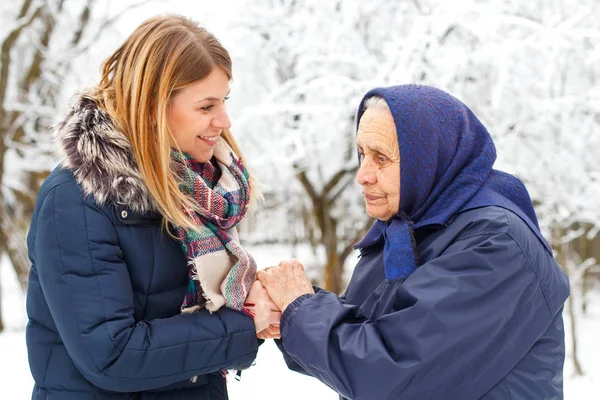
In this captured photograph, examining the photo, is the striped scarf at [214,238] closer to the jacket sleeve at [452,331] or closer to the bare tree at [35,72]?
the jacket sleeve at [452,331]

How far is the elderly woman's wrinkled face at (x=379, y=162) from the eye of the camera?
6.33 ft

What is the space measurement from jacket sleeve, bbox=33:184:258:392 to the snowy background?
6.73ft

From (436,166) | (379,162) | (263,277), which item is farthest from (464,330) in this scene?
(263,277)

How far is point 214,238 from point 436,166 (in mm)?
723

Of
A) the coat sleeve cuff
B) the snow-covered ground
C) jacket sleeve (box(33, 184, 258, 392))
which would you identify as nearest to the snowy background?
the snow-covered ground

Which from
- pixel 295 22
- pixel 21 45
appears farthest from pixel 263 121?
pixel 21 45

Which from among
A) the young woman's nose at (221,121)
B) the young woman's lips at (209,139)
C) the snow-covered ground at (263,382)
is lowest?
the snow-covered ground at (263,382)

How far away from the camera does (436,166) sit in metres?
1.86

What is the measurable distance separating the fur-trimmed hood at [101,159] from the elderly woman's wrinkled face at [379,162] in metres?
0.68

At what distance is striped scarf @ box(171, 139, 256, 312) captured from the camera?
1.92 meters

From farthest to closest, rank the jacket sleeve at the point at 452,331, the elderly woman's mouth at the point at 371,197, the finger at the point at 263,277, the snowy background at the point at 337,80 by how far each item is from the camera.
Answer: the snowy background at the point at 337,80 → the finger at the point at 263,277 → the elderly woman's mouth at the point at 371,197 → the jacket sleeve at the point at 452,331

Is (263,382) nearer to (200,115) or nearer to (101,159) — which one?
(200,115)

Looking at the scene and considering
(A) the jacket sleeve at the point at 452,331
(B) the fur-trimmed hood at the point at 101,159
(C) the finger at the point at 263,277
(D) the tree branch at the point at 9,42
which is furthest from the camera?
(D) the tree branch at the point at 9,42

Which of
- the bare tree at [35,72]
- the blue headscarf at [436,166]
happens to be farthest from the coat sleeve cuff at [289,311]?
the bare tree at [35,72]
